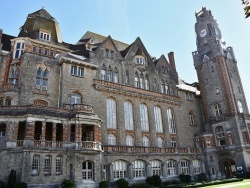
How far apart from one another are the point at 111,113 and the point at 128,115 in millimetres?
3434

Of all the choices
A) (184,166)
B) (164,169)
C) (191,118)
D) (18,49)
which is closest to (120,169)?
(164,169)

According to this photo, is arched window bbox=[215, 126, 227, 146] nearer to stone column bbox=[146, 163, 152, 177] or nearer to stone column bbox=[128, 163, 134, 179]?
stone column bbox=[146, 163, 152, 177]

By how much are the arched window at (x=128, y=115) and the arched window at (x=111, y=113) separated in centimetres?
238

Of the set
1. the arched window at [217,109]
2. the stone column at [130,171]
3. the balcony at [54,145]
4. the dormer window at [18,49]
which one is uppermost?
the dormer window at [18,49]

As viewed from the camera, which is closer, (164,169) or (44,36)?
(164,169)

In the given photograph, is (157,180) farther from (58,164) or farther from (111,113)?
(58,164)

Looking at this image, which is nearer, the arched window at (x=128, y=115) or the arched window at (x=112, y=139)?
the arched window at (x=112, y=139)

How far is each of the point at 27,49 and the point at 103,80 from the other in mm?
12098

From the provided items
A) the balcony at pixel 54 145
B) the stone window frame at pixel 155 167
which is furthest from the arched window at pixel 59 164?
the stone window frame at pixel 155 167

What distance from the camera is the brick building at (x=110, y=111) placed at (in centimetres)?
2508

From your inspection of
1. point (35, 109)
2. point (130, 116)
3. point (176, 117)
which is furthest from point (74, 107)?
point (176, 117)

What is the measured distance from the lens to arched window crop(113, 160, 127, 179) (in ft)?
103

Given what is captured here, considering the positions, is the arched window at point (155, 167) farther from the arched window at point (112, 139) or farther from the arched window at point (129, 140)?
the arched window at point (112, 139)

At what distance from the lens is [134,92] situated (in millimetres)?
39969
